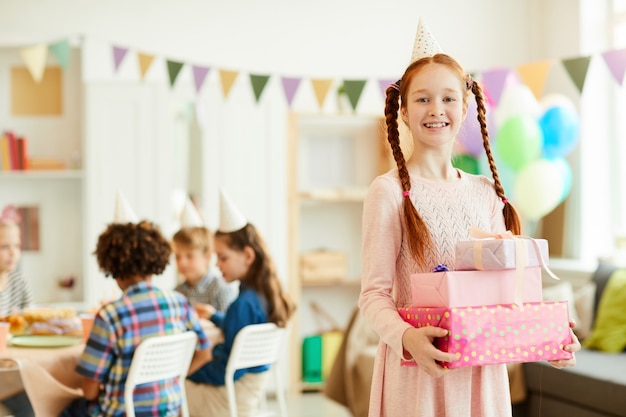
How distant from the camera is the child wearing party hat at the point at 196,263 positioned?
3.69 m

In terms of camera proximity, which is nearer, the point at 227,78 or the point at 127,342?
the point at 127,342

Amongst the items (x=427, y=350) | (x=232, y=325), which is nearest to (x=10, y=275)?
(x=232, y=325)

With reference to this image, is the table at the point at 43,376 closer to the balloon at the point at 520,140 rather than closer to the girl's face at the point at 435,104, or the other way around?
the girl's face at the point at 435,104

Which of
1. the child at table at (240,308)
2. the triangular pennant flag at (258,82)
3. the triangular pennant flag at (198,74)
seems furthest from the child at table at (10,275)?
the triangular pennant flag at (258,82)

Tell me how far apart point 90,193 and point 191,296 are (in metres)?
1.41

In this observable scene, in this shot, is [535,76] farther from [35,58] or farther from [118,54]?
[35,58]

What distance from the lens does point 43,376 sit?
8.16 feet

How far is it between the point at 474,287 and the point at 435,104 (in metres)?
0.34

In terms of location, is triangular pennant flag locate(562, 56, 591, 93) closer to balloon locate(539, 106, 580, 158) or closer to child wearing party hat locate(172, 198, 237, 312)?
balloon locate(539, 106, 580, 158)

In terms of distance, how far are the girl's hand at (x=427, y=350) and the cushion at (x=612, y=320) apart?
110 inches

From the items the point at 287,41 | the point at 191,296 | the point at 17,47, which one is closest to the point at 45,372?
the point at 191,296

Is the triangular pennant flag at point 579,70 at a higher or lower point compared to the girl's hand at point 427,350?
higher

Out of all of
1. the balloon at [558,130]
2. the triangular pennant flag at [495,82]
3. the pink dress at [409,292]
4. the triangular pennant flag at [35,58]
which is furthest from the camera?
the triangular pennant flag at [35,58]

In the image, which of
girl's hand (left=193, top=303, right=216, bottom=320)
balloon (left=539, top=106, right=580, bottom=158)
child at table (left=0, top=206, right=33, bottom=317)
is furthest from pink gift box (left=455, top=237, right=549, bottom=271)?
balloon (left=539, top=106, right=580, bottom=158)
